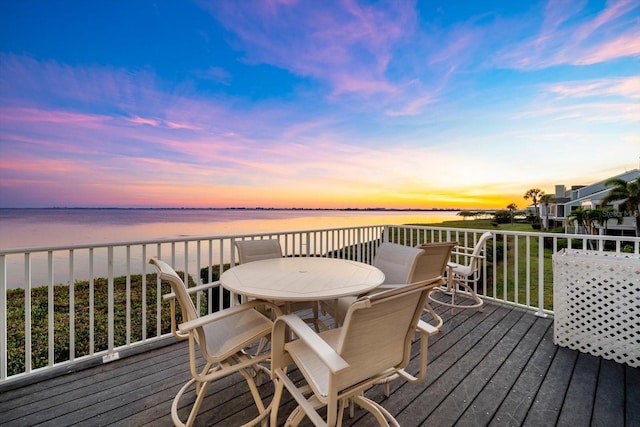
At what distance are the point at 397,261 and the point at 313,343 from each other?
186 cm

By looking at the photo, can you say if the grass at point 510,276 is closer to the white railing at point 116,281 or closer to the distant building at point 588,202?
the white railing at point 116,281

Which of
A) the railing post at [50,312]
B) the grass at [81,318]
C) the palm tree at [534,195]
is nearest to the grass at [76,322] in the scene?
the grass at [81,318]

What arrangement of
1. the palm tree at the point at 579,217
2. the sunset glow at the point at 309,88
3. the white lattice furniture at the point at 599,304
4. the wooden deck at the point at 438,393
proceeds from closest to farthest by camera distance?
1. the wooden deck at the point at 438,393
2. the white lattice furniture at the point at 599,304
3. the sunset glow at the point at 309,88
4. the palm tree at the point at 579,217

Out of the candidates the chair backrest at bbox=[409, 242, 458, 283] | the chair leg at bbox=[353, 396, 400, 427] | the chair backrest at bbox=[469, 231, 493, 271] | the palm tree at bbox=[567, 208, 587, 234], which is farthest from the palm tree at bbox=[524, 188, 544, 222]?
the chair leg at bbox=[353, 396, 400, 427]

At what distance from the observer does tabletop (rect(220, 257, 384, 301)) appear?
1.79m

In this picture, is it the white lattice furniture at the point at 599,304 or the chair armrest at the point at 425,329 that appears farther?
the white lattice furniture at the point at 599,304

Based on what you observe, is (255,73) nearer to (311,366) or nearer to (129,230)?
(311,366)

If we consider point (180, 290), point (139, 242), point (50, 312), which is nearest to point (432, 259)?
point (180, 290)

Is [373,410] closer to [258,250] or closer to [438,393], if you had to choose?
[438,393]

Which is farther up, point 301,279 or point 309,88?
point 309,88

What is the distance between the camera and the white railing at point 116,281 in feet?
7.48

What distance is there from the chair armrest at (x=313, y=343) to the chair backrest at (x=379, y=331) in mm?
42

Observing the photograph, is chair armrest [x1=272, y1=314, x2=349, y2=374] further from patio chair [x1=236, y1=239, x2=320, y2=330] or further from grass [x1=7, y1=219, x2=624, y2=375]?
grass [x1=7, y1=219, x2=624, y2=375]

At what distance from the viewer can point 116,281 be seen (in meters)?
7.58
